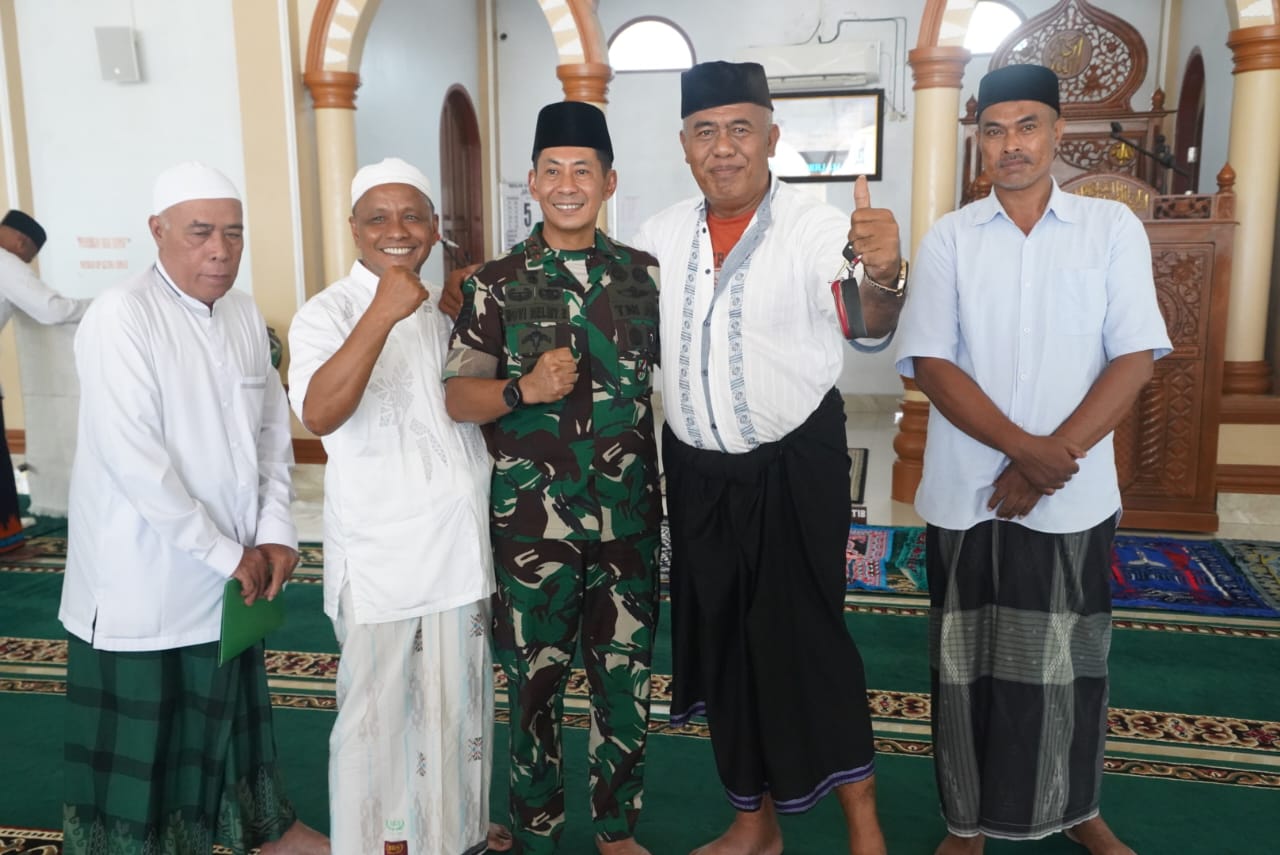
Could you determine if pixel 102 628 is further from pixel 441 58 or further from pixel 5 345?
pixel 441 58

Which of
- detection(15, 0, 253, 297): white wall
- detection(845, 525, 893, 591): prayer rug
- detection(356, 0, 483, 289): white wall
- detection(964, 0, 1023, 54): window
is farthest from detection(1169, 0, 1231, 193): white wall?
detection(15, 0, 253, 297): white wall

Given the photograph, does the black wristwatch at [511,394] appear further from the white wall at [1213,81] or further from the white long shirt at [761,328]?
the white wall at [1213,81]

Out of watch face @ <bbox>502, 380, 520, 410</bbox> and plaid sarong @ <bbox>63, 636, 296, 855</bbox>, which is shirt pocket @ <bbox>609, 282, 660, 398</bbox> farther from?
plaid sarong @ <bbox>63, 636, 296, 855</bbox>

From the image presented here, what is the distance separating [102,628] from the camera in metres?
1.93

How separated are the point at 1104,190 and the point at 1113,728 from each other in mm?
3003

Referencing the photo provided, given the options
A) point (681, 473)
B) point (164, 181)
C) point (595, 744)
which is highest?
point (164, 181)

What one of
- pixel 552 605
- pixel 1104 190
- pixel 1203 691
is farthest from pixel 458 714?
pixel 1104 190

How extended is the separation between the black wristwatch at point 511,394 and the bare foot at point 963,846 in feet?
4.57

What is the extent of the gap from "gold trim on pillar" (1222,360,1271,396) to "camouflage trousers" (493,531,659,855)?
14.7 ft

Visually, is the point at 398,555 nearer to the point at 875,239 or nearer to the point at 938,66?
the point at 875,239

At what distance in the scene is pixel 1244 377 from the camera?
17.7ft

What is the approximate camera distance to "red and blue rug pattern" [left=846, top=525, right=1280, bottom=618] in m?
4.01

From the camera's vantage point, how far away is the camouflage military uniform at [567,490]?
2078mm

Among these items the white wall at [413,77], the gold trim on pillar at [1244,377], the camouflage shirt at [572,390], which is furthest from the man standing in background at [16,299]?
the gold trim on pillar at [1244,377]
